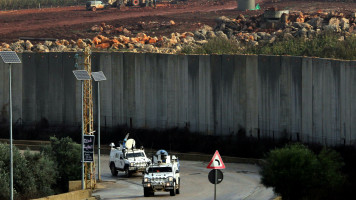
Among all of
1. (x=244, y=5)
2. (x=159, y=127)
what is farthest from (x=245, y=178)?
(x=244, y=5)

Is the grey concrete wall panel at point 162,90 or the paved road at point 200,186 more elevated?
the grey concrete wall panel at point 162,90

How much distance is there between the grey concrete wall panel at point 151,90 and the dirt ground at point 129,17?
79.4 ft

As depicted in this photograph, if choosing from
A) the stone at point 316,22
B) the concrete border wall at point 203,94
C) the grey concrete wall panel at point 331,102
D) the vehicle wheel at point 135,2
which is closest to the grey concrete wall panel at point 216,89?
the concrete border wall at point 203,94

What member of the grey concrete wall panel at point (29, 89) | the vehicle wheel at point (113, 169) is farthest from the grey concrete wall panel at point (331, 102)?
the grey concrete wall panel at point (29, 89)

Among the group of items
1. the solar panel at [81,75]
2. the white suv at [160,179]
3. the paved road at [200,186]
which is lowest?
the paved road at [200,186]

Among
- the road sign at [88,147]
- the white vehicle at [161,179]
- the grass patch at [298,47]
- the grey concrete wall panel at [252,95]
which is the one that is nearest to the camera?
the white vehicle at [161,179]

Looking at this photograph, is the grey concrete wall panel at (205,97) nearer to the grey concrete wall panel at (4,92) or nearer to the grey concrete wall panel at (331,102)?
the grey concrete wall panel at (331,102)

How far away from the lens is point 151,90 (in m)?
59.9

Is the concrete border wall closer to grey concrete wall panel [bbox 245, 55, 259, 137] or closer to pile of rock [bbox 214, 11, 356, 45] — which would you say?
grey concrete wall panel [bbox 245, 55, 259, 137]

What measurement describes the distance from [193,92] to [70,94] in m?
9.12

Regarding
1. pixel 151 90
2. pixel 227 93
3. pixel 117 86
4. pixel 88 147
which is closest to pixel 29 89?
pixel 117 86

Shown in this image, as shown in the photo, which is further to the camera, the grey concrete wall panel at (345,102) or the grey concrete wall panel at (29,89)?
the grey concrete wall panel at (29,89)

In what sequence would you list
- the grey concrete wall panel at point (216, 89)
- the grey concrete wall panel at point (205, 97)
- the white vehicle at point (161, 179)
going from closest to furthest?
the white vehicle at point (161, 179)
the grey concrete wall panel at point (216, 89)
the grey concrete wall panel at point (205, 97)

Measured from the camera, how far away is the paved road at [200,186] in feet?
134
